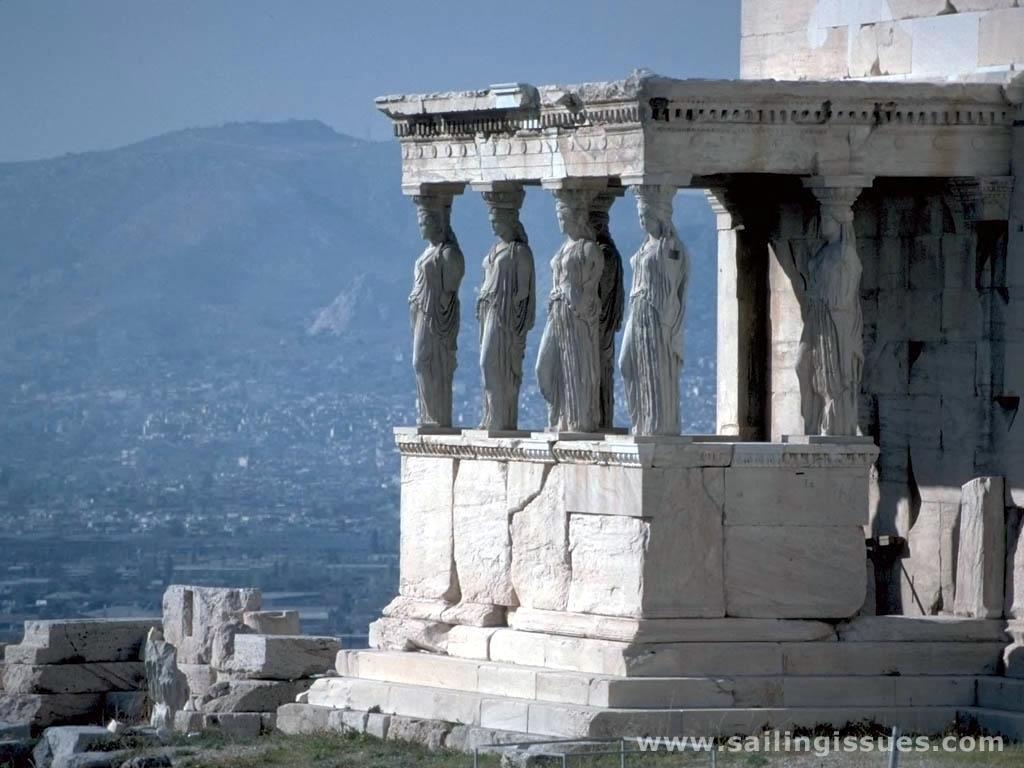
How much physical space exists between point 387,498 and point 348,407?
11110mm

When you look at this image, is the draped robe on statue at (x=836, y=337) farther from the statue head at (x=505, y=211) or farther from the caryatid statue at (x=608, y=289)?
the statue head at (x=505, y=211)

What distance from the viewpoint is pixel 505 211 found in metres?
27.4

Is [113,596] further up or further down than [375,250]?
further down

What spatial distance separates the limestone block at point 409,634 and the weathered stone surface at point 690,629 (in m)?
1.61

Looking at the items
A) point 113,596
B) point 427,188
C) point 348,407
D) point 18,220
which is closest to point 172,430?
point 348,407

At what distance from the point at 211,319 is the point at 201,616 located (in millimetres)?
92232

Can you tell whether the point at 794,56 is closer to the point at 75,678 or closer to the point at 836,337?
the point at 836,337

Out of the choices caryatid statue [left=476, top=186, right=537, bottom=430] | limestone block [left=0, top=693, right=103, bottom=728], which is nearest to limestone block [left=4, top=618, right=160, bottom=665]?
limestone block [left=0, top=693, right=103, bottom=728]

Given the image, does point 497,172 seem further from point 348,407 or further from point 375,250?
point 375,250

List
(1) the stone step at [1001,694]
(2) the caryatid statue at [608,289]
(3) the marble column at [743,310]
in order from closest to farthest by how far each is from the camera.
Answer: (1) the stone step at [1001,694]
(2) the caryatid statue at [608,289]
(3) the marble column at [743,310]

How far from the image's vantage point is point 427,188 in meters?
28.0

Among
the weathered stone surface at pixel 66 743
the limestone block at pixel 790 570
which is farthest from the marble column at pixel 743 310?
the weathered stone surface at pixel 66 743

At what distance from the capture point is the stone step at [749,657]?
2538 centimetres

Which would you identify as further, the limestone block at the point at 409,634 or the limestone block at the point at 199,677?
the limestone block at the point at 199,677
